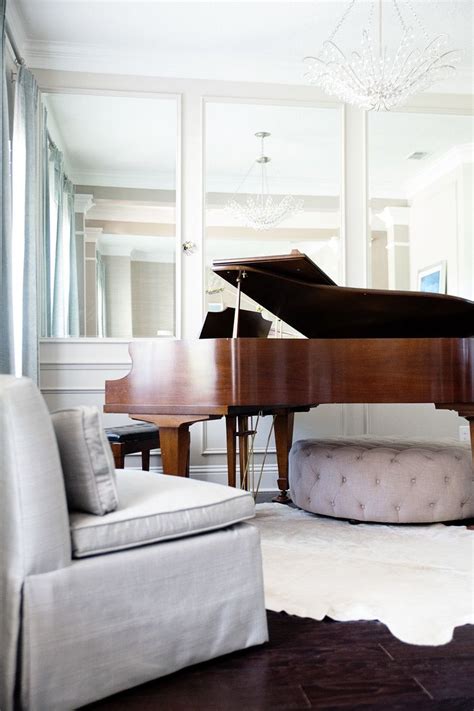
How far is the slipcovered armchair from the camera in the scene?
4.50 ft

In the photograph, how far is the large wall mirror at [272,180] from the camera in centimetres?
458

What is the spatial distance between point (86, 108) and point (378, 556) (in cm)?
349

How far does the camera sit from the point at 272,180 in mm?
4633

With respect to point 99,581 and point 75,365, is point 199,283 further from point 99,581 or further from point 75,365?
point 99,581

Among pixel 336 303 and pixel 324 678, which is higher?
pixel 336 303

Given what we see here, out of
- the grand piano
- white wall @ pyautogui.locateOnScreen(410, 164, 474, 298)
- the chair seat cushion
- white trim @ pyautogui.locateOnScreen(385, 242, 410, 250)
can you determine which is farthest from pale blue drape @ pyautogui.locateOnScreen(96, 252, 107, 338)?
the chair seat cushion

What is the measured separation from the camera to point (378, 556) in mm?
2650

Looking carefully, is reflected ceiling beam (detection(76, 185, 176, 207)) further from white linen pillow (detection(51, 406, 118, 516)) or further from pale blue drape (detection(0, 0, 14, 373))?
white linen pillow (detection(51, 406, 118, 516))

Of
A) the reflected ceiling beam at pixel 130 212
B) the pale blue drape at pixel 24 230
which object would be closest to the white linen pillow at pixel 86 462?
the pale blue drape at pixel 24 230

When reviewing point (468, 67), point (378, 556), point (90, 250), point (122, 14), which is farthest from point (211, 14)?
point (378, 556)

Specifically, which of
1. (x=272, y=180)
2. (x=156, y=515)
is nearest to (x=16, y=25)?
(x=272, y=180)

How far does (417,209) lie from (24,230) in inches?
106

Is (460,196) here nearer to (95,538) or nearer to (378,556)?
(378,556)

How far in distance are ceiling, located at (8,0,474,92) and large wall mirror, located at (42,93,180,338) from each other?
26 centimetres
